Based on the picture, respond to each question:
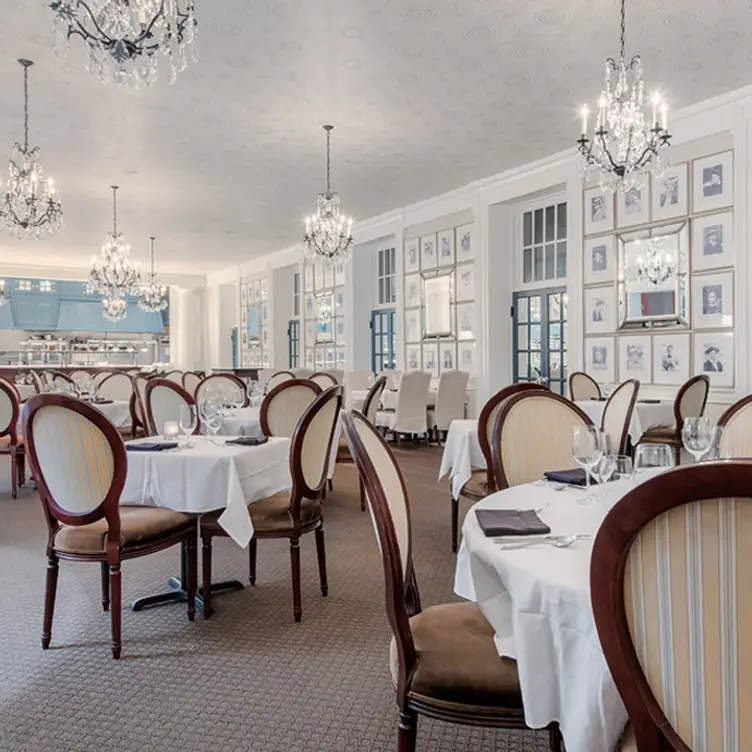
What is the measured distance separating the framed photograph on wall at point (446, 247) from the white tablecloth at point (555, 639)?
8.51 m

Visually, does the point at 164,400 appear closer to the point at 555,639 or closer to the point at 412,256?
the point at 555,639

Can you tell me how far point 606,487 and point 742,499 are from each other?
1189 millimetres

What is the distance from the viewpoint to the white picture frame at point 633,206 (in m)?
6.81

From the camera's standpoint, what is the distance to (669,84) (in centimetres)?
578

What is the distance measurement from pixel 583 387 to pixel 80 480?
→ 5.43 meters

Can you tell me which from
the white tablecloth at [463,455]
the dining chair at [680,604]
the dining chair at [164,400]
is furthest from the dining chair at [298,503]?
the dining chair at [680,604]

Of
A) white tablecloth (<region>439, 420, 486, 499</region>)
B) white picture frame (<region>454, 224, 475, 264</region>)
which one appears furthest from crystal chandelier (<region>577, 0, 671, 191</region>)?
white picture frame (<region>454, 224, 475, 264</region>)

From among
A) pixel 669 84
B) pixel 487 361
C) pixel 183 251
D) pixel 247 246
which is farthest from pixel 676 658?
pixel 183 251

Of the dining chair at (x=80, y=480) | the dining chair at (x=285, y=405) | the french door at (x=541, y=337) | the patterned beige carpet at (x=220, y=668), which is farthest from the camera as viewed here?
the french door at (x=541, y=337)

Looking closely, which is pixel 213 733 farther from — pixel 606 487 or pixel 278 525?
pixel 606 487

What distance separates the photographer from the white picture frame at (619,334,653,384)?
6.90 meters

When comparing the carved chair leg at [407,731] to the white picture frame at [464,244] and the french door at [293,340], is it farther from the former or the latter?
the french door at [293,340]

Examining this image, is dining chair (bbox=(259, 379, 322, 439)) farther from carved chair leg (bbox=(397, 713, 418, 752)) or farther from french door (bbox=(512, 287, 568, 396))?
french door (bbox=(512, 287, 568, 396))

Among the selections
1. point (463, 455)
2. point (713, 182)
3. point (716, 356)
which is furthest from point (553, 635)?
point (713, 182)
